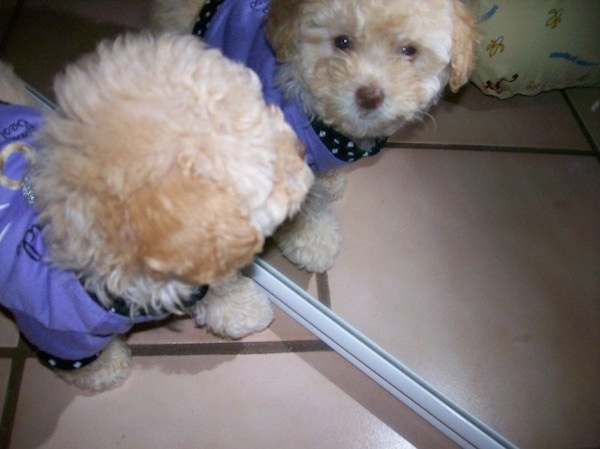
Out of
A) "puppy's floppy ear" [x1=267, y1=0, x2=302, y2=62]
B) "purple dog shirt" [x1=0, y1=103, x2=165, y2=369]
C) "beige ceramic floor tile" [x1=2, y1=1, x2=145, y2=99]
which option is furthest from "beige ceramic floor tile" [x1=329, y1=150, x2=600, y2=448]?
"beige ceramic floor tile" [x1=2, y1=1, x2=145, y2=99]

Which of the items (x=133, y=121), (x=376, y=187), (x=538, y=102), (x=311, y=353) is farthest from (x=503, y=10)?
(x=133, y=121)

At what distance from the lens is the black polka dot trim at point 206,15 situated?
4.01ft

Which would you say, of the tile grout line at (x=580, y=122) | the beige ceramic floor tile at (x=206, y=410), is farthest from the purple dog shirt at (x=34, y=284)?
the tile grout line at (x=580, y=122)

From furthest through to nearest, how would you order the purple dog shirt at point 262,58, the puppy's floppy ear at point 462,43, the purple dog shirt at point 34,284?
the purple dog shirt at point 262,58
the puppy's floppy ear at point 462,43
the purple dog shirt at point 34,284

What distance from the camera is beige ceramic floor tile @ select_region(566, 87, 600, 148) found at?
1610mm

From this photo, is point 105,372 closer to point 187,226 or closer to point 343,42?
point 187,226

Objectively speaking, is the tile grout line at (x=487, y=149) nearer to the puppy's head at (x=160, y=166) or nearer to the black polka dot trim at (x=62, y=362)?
the puppy's head at (x=160, y=166)

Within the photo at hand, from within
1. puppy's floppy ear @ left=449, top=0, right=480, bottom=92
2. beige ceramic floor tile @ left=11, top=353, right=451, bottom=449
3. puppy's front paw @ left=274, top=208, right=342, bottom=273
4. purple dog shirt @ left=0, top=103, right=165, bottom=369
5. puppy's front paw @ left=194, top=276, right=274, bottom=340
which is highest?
puppy's floppy ear @ left=449, top=0, right=480, bottom=92

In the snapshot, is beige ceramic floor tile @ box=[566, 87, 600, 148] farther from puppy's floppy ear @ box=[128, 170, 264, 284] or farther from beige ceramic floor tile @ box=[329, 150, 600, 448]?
puppy's floppy ear @ box=[128, 170, 264, 284]

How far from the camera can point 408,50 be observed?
1.02 m

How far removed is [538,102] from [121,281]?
5.09ft

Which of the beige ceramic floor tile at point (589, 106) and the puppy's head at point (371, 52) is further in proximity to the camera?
the beige ceramic floor tile at point (589, 106)

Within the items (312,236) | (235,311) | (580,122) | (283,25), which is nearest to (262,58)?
(283,25)

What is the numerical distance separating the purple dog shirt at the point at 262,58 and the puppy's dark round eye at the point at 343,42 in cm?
15
